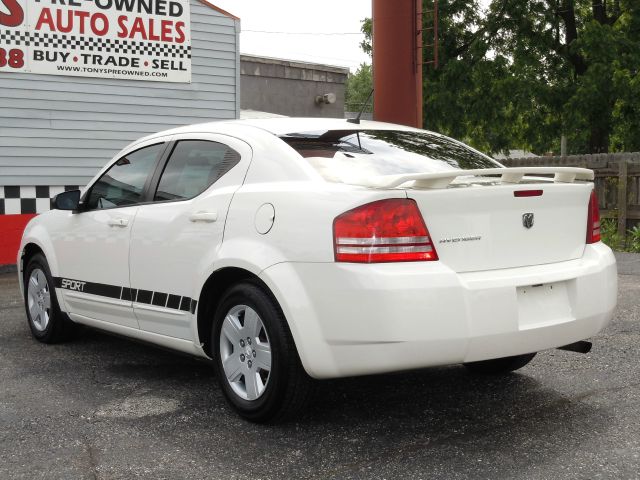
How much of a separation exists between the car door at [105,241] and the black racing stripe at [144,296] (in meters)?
0.12

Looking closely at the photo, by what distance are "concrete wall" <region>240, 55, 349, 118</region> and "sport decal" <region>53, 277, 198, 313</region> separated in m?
17.7

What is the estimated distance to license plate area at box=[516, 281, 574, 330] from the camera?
3.70 metres

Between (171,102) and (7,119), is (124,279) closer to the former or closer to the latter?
(7,119)

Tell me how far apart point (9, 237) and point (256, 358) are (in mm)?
7697

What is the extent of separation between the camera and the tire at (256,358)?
3.77m

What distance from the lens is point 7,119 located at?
10.9m

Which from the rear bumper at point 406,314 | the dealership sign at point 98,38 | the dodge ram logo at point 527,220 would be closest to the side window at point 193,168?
the rear bumper at point 406,314

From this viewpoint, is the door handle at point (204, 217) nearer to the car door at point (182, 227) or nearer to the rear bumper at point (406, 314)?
the car door at point (182, 227)

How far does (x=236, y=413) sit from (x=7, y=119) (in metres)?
8.04

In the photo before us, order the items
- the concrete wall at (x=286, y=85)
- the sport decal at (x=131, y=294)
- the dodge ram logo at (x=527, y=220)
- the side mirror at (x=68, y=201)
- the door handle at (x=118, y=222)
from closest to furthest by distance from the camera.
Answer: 1. the dodge ram logo at (x=527, y=220)
2. the sport decal at (x=131, y=294)
3. the door handle at (x=118, y=222)
4. the side mirror at (x=68, y=201)
5. the concrete wall at (x=286, y=85)

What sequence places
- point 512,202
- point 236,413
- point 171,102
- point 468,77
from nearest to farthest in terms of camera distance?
1. point 512,202
2. point 236,413
3. point 171,102
4. point 468,77

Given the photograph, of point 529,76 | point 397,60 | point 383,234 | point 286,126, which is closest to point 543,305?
point 383,234

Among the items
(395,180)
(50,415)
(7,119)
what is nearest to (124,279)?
(50,415)

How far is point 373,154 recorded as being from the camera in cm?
423
